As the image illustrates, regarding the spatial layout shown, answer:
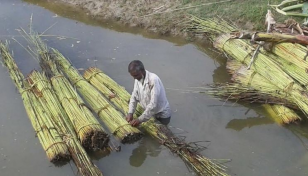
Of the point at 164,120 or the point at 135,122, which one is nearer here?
the point at 135,122

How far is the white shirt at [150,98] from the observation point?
5.04m

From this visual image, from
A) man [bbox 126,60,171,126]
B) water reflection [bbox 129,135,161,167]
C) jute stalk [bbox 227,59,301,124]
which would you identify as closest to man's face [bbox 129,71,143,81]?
man [bbox 126,60,171,126]

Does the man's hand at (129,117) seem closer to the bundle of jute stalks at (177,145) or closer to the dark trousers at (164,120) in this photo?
the bundle of jute stalks at (177,145)

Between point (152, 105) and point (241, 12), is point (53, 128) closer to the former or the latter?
point (152, 105)

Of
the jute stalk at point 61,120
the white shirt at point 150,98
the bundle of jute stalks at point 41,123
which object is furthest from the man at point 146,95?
the bundle of jute stalks at point 41,123

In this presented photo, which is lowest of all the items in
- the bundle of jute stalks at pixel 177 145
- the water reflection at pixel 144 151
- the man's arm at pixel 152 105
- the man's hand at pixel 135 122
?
the water reflection at pixel 144 151

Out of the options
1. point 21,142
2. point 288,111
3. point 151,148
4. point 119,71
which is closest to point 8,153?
point 21,142

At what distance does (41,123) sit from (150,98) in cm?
156

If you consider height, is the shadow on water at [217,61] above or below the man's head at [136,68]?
below

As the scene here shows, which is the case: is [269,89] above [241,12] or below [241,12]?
below

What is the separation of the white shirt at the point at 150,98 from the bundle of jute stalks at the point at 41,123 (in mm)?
1027

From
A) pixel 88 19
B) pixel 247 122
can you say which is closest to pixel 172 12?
pixel 88 19

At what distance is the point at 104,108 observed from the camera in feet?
18.6

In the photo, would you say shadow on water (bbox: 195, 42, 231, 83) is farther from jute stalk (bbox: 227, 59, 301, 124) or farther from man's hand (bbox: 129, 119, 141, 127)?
man's hand (bbox: 129, 119, 141, 127)
